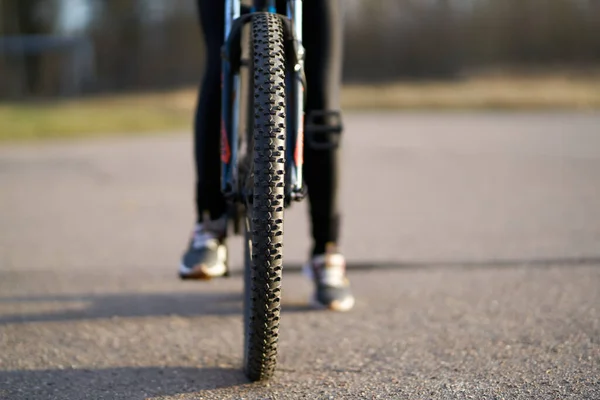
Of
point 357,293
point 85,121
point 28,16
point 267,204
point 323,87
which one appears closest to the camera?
point 267,204

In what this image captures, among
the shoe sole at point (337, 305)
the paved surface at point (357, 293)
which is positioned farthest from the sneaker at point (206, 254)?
the shoe sole at point (337, 305)

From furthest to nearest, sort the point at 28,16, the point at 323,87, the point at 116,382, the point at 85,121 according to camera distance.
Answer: the point at 28,16, the point at 85,121, the point at 323,87, the point at 116,382

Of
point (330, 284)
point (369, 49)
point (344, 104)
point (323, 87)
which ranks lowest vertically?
point (369, 49)

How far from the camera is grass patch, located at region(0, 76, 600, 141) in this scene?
43.4 feet

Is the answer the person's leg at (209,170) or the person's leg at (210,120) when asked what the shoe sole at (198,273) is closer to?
the person's leg at (209,170)

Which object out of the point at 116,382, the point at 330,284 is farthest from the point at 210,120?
the point at 116,382

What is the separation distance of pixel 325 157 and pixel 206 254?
544 millimetres

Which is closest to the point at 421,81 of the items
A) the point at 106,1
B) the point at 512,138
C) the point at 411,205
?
the point at 106,1

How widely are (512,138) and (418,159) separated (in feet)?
8.33

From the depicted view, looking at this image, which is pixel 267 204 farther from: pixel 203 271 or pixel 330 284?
pixel 330 284

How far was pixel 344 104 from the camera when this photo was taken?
19.3 metres

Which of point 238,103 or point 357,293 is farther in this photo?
point 357,293

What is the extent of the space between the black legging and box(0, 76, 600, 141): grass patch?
909 centimetres

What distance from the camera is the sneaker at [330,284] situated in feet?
10.7
